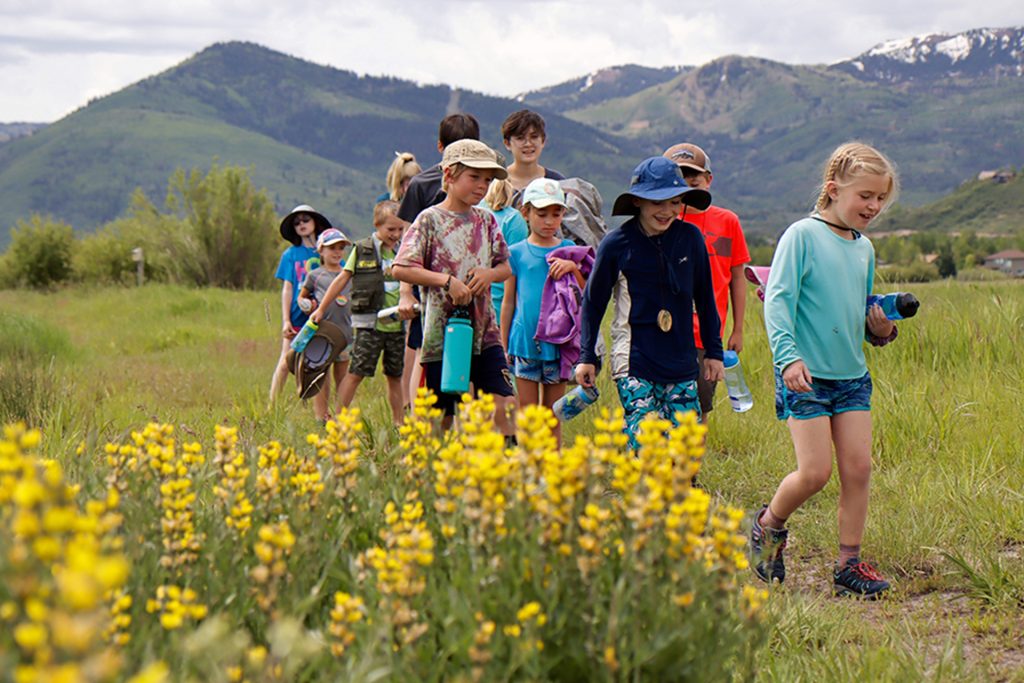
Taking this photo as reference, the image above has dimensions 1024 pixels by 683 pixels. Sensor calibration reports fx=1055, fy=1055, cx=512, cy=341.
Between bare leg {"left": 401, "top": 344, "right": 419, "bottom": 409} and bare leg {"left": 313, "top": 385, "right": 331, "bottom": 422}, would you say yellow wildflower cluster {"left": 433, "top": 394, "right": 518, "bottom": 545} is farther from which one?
bare leg {"left": 313, "top": 385, "right": 331, "bottom": 422}

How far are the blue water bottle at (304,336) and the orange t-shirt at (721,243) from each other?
3.55 m

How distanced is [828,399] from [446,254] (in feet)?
7.37

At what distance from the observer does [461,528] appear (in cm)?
263

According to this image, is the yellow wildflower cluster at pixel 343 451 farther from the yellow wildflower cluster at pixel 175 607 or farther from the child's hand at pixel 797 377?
the child's hand at pixel 797 377

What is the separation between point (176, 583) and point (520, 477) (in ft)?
2.99

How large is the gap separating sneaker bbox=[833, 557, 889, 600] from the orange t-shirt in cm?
196

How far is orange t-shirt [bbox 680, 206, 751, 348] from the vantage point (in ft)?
20.6

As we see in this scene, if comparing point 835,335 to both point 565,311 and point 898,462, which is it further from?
point 898,462

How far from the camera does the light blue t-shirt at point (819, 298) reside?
464 centimetres

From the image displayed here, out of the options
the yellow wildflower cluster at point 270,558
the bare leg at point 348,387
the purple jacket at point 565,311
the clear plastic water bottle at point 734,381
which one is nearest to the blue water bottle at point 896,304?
the clear plastic water bottle at point 734,381

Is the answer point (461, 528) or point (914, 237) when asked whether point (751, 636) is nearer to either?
point (461, 528)

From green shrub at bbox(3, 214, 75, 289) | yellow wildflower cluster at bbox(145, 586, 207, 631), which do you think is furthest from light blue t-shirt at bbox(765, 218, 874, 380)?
green shrub at bbox(3, 214, 75, 289)

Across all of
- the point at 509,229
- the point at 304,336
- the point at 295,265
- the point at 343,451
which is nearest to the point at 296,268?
the point at 295,265

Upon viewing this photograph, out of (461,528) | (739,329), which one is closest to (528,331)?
(739,329)
